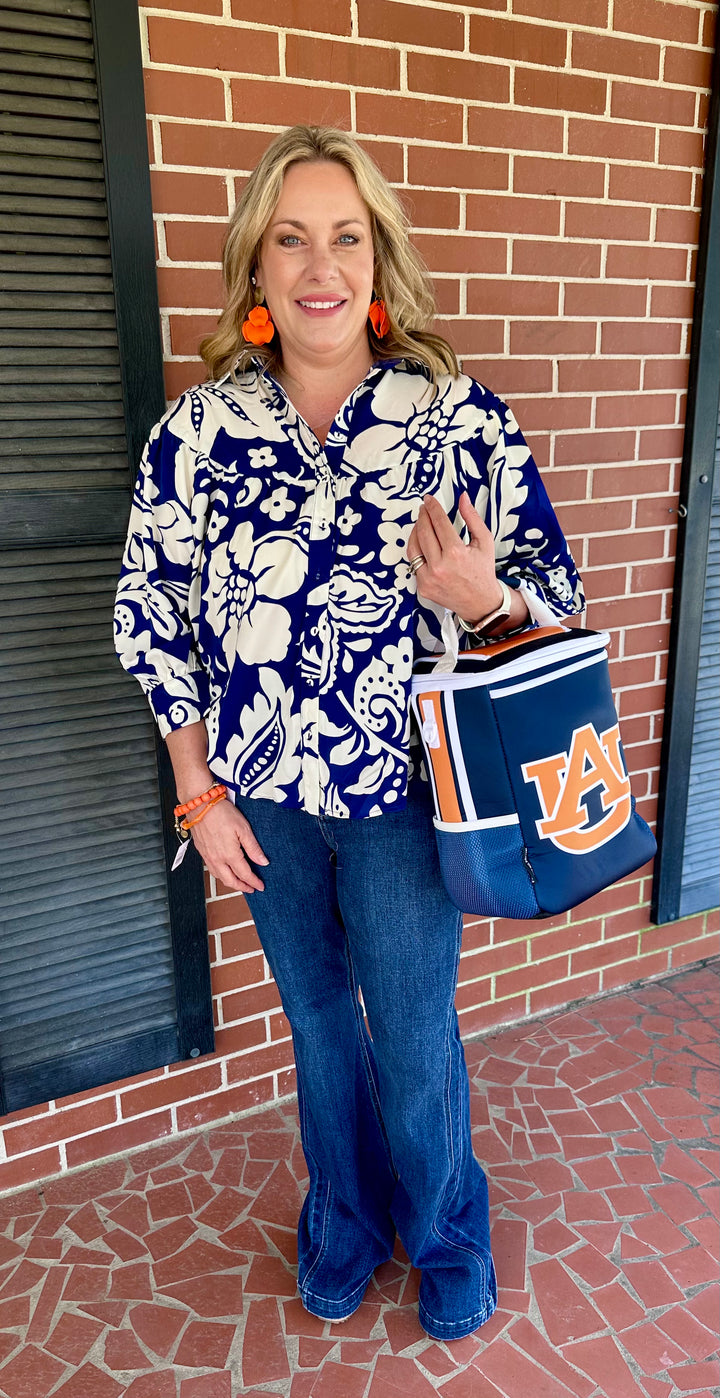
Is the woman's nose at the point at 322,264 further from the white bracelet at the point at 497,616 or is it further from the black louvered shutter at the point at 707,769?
the black louvered shutter at the point at 707,769

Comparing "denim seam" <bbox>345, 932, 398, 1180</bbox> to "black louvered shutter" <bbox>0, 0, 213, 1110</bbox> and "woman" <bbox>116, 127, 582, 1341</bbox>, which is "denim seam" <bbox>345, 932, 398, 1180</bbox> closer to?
"woman" <bbox>116, 127, 582, 1341</bbox>

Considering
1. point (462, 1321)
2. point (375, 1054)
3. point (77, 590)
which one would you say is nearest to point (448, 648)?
point (375, 1054)

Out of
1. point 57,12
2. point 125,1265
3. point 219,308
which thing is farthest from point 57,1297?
point 57,12

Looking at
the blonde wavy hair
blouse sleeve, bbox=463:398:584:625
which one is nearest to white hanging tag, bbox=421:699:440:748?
blouse sleeve, bbox=463:398:584:625

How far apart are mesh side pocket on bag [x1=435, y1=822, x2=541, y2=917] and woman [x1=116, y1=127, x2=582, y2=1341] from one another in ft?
0.40

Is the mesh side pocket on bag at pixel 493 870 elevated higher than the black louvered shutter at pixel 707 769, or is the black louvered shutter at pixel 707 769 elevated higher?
the mesh side pocket on bag at pixel 493 870

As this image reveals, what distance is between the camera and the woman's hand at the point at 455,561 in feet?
4.49

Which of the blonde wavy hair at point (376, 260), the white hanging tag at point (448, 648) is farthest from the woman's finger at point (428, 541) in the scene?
the blonde wavy hair at point (376, 260)

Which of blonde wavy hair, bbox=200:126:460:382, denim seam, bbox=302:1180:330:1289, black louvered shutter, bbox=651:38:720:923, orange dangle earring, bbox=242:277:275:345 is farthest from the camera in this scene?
black louvered shutter, bbox=651:38:720:923

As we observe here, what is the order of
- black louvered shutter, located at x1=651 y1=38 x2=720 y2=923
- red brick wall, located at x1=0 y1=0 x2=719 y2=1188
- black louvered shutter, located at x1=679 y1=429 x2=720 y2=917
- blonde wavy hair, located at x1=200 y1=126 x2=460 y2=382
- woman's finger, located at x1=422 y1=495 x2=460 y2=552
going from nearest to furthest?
woman's finger, located at x1=422 y1=495 x2=460 y2=552, blonde wavy hair, located at x1=200 y1=126 x2=460 y2=382, red brick wall, located at x1=0 y1=0 x2=719 y2=1188, black louvered shutter, located at x1=651 y1=38 x2=720 y2=923, black louvered shutter, located at x1=679 y1=429 x2=720 y2=917

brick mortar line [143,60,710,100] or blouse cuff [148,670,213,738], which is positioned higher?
brick mortar line [143,60,710,100]

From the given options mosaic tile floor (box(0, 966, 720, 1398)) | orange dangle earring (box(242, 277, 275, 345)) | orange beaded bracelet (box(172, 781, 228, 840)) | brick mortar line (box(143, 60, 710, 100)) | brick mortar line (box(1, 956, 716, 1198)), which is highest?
brick mortar line (box(143, 60, 710, 100))

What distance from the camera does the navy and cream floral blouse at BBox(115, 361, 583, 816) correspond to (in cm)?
146

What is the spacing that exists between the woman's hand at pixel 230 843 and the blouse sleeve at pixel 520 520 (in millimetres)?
581
